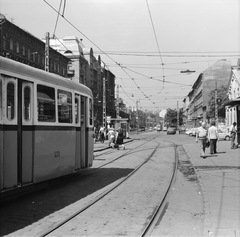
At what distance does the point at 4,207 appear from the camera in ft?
23.6

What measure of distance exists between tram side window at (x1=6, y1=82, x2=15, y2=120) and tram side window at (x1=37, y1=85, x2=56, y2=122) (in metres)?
0.95

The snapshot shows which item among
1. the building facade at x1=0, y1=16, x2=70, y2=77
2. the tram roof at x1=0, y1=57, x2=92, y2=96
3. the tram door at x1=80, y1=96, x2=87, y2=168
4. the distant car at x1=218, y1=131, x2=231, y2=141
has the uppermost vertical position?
the building facade at x1=0, y1=16, x2=70, y2=77

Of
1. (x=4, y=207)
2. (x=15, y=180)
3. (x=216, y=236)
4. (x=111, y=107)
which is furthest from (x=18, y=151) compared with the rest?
(x=111, y=107)

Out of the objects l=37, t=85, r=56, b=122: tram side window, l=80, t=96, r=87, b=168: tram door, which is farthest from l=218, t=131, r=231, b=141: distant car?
l=37, t=85, r=56, b=122: tram side window

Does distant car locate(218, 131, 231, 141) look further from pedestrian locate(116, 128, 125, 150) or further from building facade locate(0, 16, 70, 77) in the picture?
building facade locate(0, 16, 70, 77)

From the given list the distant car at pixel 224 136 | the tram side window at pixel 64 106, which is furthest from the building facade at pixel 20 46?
the tram side window at pixel 64 106

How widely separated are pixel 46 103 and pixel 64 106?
3.29 feet

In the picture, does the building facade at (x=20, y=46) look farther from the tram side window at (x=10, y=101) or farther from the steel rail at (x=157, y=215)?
the steel rail at (x=157, y=215)

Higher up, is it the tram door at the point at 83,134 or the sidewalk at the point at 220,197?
the tram door at the point at 83,134

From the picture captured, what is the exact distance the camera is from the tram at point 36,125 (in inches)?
271

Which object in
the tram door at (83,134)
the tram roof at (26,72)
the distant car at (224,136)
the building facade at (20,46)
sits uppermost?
the building facade at (20,46)

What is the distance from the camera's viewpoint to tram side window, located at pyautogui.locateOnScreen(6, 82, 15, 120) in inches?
274

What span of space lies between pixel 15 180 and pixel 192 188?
475 cm

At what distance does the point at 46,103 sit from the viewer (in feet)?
27.6
